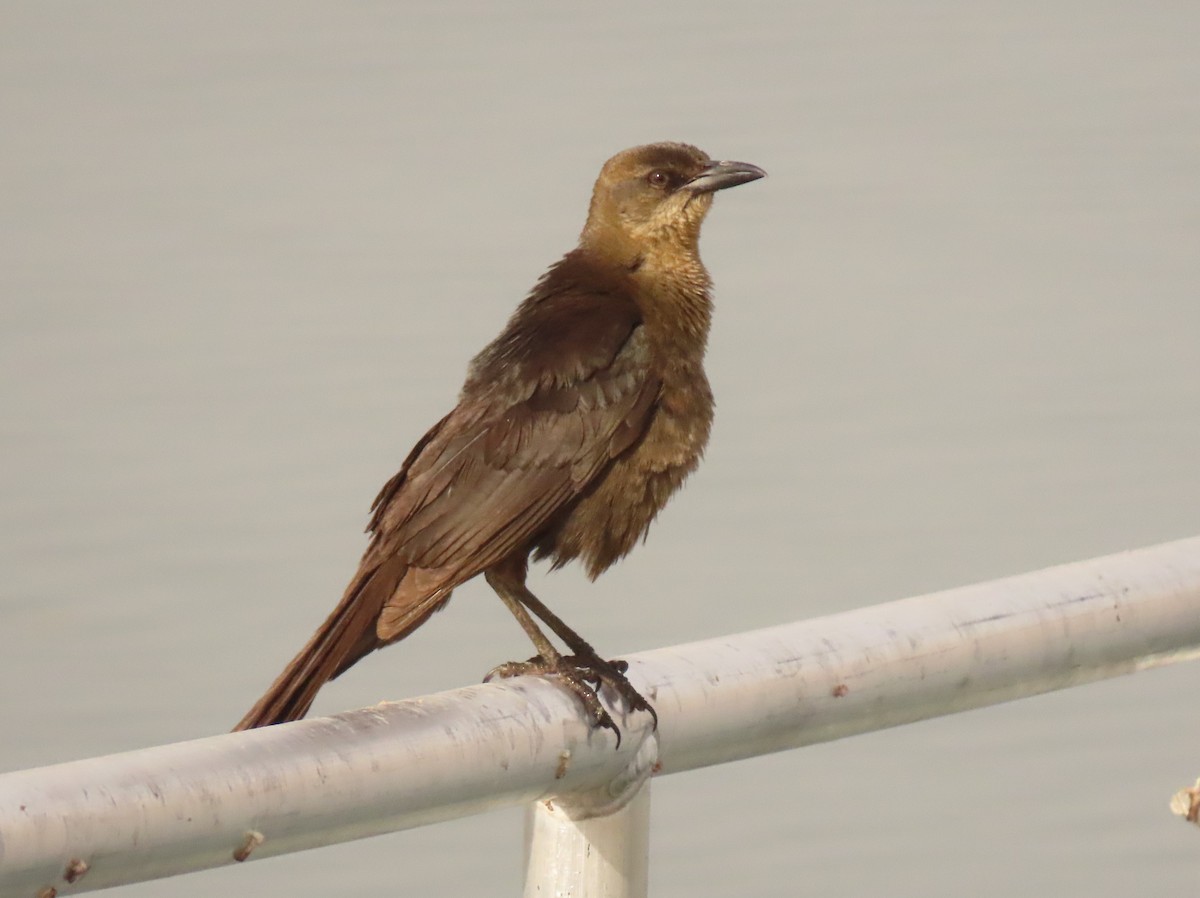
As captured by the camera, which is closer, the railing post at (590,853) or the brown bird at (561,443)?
the railing post at (590,853)

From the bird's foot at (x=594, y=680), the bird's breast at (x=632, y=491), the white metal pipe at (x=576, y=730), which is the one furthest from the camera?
the bird's breast at (x=632, y=491)

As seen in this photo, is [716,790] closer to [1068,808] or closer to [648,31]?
[1068,808]

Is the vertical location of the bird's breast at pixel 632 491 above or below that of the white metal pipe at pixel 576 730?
above

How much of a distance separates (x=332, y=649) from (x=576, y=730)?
95 centimetres

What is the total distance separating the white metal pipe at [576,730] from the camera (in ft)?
6.13

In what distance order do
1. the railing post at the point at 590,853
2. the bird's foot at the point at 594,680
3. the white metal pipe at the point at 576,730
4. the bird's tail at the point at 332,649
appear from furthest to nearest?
1. the bird's tail at the point at 332,649
2. the railing post at the point at 590,853
3. the bird's foot at the point at 594,680
4. the white metal pipe at the point at 576,730

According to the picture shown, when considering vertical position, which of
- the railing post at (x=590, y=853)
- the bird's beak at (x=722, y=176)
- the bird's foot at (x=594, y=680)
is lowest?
the railing post at (x=590, y=853)

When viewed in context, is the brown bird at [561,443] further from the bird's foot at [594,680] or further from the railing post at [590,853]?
the railing post at [590,853]

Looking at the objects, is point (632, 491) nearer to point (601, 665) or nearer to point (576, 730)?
point (601, 665)

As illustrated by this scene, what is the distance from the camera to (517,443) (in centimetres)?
367

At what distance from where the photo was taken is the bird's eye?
4227mm

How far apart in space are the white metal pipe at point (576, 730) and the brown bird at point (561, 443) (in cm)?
78

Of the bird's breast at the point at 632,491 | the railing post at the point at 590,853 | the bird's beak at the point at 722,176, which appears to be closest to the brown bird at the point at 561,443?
the bird's breast at the point at 632,491

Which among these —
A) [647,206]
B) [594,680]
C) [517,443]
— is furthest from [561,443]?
[594,680]
